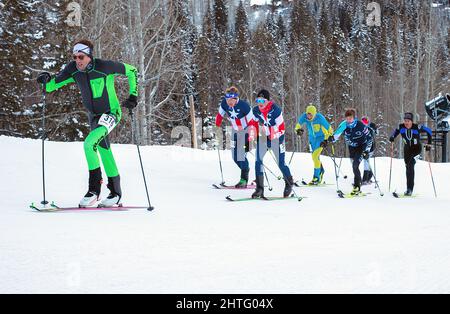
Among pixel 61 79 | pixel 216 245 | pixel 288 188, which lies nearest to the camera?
pixel 216 245

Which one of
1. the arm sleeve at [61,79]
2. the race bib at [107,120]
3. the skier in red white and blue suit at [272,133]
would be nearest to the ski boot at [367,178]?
the skier in red white and blue suit at [272,133]

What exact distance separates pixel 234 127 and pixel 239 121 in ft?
0.58

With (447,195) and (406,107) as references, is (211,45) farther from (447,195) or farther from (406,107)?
(447,195)

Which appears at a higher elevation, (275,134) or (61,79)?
(61,79)

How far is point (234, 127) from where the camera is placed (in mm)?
8938

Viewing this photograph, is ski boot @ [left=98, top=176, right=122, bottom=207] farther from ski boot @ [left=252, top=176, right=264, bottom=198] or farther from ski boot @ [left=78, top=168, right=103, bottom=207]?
ski boot @ [left=252, top=176, right=264, bottom=198]

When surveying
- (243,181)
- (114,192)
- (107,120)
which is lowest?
(243,181)

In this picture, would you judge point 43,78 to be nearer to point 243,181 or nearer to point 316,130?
point 243,181

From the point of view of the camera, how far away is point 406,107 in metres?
43.9

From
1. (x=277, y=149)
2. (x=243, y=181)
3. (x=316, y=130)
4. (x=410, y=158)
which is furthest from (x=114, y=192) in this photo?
(x=410, y=158)

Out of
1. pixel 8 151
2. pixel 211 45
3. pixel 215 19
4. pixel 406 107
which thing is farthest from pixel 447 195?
pixel 215 19

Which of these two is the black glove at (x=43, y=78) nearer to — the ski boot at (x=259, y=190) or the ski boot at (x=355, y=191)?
the ski boot at (x=259, y=190)

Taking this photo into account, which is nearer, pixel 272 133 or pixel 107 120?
pixel 107 120
